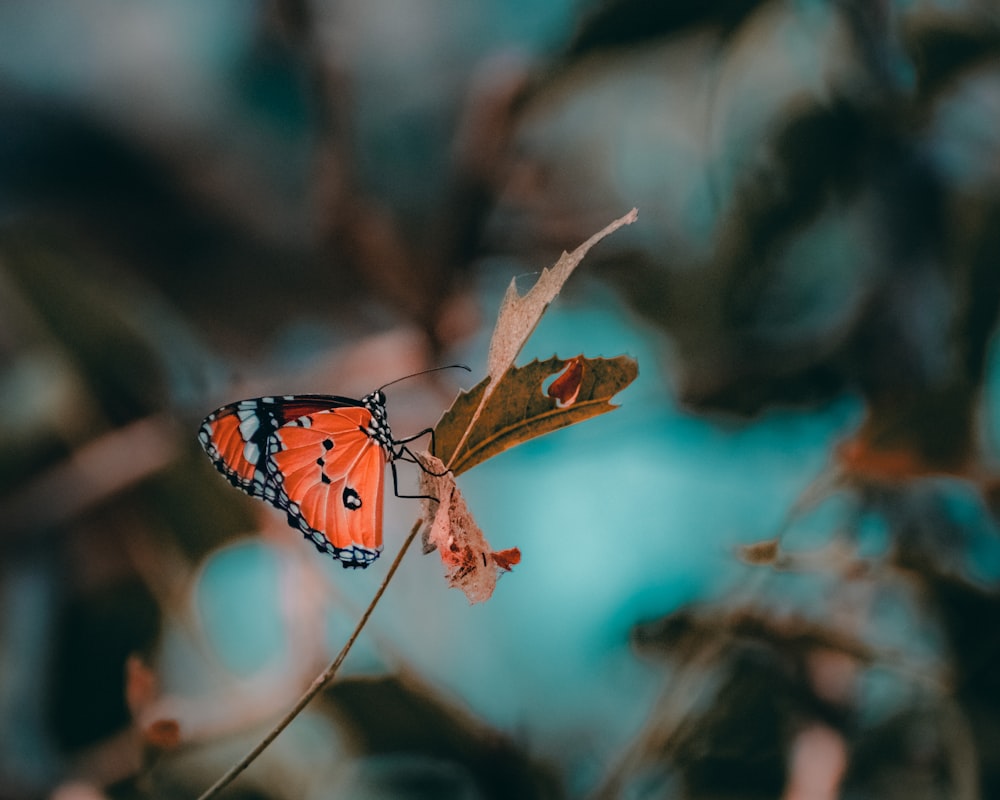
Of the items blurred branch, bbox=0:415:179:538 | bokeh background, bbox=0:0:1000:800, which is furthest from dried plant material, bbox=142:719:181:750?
blurred branch, bbox=0:415:179:538

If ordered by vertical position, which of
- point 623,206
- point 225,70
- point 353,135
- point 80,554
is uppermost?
point 225,70

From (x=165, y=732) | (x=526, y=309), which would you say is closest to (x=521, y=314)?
(x=526, y=309)

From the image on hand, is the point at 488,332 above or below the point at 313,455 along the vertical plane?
above

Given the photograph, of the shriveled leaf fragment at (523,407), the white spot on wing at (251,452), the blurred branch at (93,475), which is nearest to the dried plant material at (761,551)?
the shriveled leaf fragment at (523,407)

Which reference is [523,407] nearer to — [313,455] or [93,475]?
[313,455]

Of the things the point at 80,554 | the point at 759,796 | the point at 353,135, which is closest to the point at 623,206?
the point at 353,135

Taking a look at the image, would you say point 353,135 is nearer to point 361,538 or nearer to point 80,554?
point 80,554
